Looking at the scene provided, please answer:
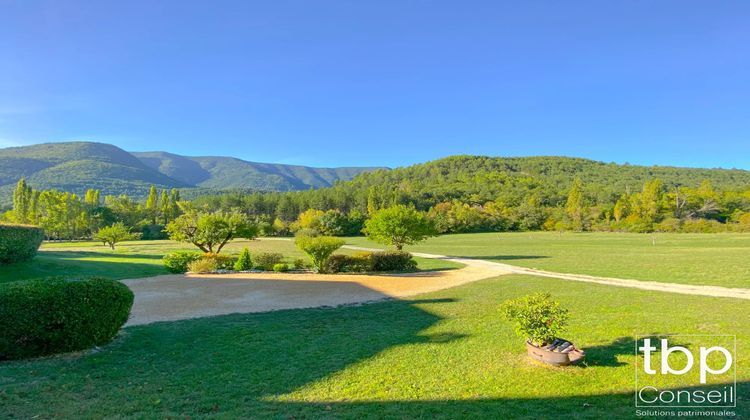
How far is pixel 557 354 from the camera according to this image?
6.75 meters

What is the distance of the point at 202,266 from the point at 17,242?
25.1ft

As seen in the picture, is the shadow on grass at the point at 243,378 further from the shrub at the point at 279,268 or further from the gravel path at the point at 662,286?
the shrub at the point at 279,268

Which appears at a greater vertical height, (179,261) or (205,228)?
(205,228)

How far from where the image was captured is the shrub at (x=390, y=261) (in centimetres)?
2316

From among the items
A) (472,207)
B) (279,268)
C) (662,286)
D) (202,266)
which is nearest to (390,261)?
(279,268)

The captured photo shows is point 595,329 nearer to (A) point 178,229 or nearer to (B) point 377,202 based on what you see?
(A) point 178,229

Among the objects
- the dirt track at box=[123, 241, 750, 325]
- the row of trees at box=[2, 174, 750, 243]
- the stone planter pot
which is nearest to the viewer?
the stone planter pot

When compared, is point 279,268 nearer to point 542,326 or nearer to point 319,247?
point 319,247

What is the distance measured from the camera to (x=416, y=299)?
45.7ft

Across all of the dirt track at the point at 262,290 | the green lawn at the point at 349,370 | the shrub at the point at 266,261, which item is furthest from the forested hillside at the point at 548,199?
the green lawn at the point at 349,370

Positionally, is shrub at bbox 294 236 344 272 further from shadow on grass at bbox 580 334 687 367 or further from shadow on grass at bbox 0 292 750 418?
shadow on grass at bbox 580 334 687 367

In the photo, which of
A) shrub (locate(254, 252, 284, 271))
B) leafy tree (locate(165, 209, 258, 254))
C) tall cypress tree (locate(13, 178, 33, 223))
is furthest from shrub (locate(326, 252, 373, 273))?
tall cypress tree (locate(13, 178, 33, 223))

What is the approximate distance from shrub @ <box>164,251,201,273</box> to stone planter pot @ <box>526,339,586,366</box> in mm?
20334

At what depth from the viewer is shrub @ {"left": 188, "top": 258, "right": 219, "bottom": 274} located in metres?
21.9
